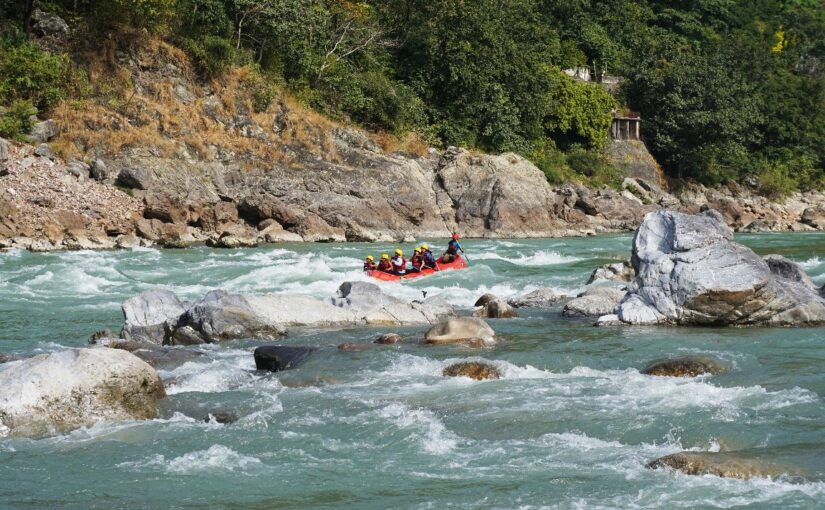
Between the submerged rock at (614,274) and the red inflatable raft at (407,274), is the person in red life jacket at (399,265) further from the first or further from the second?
the submerged rock at (614,274)

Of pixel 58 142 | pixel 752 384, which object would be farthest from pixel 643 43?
pixel 752 384

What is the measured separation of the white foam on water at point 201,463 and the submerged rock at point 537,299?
10.1 m

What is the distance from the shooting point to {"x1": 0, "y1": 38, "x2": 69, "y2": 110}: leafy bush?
3196 cm

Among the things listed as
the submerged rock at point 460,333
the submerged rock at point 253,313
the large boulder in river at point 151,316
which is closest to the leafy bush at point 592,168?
the submerged rock at point 253,313

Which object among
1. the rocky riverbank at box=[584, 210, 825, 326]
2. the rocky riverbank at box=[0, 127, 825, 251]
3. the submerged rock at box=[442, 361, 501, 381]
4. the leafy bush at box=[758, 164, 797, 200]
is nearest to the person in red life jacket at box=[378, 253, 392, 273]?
the rocky riverbank at box=[584, 210, 825, 326]

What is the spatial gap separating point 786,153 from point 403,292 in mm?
40188

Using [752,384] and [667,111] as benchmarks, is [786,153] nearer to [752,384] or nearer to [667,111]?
[667,111]

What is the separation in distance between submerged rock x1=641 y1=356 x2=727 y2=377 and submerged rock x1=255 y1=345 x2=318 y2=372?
4086mm

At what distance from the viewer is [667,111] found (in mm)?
50844

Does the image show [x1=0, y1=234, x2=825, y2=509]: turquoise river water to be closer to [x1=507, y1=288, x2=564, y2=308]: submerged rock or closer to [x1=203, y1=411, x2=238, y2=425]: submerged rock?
[x1=203, y1=411, x2=238, y2=425]: submerged rock

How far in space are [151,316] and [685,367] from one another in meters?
7.53

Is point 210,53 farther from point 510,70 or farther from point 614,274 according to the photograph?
point 614,274

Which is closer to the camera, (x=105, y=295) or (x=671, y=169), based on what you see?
(x=105, y=295)

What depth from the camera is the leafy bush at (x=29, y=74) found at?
3196 centimetres
